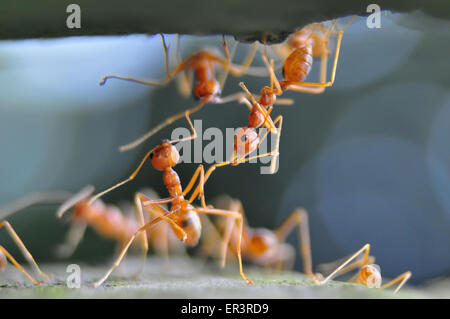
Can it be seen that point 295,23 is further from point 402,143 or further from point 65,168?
point 65,168

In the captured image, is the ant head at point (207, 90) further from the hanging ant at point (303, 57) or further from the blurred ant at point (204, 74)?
the hanging ant at point (303, 57)

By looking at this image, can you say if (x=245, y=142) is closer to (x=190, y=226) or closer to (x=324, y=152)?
(x=190, y=226)

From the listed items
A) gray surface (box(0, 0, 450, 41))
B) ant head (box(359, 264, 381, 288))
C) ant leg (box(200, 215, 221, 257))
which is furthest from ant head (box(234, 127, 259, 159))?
ant leg (box(200, 215, 221, 257))

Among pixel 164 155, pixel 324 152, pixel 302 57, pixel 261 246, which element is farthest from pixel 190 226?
pixel 324 152

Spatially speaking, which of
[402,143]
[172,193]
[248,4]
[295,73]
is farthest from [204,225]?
[402,143]

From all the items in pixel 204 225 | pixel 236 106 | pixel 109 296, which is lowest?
pixel 204 225

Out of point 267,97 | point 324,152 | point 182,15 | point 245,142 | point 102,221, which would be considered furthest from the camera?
point 324,152

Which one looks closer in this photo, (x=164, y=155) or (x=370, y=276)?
(x=164, y=155)
